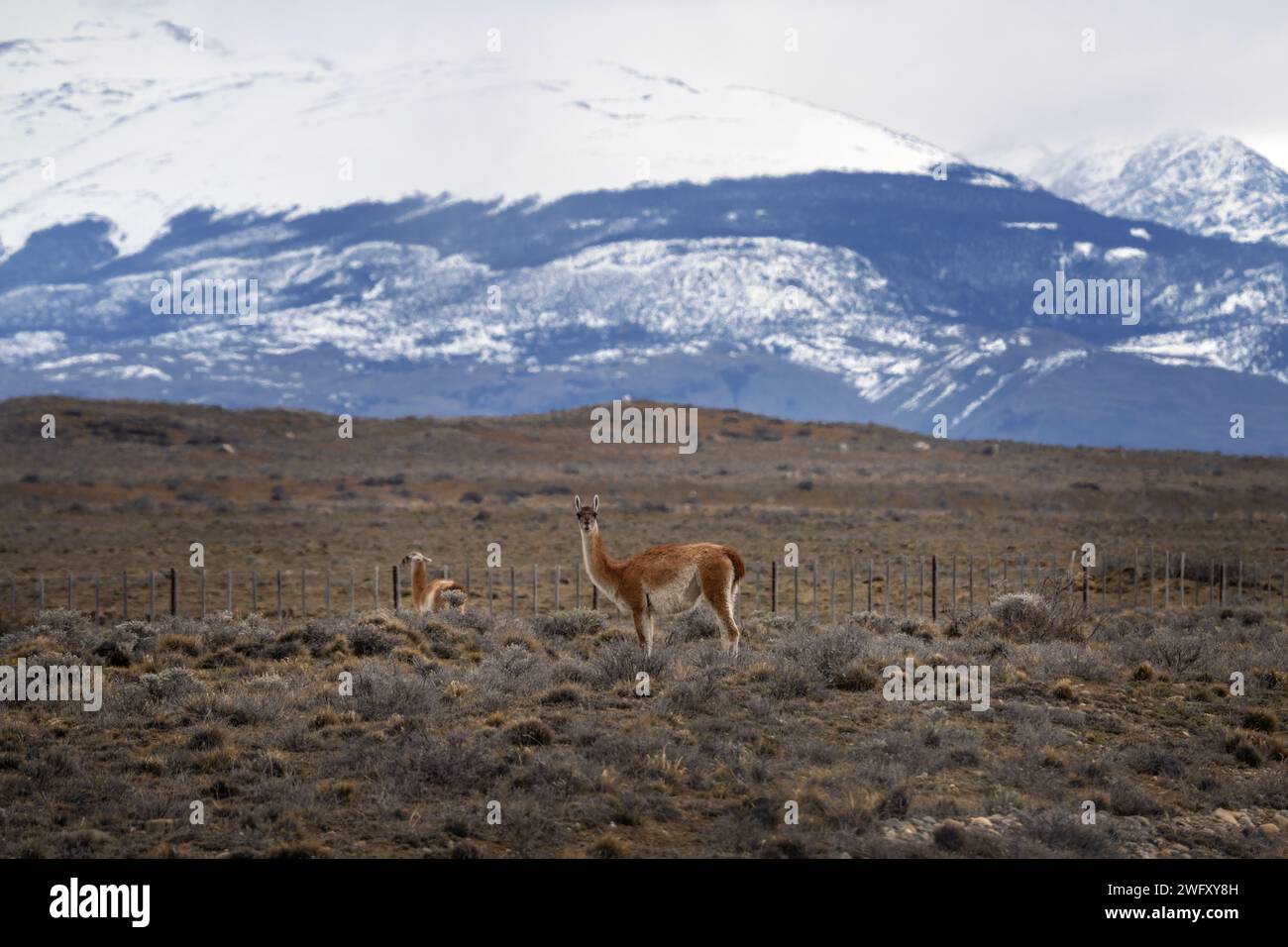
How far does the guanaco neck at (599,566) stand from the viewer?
16078mm

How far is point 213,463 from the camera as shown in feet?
216

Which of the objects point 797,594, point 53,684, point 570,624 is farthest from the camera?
point 797,594

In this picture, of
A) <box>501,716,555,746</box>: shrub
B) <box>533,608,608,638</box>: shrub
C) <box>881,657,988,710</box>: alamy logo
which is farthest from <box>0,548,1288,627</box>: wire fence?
<box>501,716,555,746</box>: shrub

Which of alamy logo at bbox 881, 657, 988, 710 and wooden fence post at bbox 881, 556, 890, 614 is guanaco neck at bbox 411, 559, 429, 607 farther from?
alamy logo at bbox 881, 657, 988, 710

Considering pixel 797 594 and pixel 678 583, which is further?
pixel 797 594

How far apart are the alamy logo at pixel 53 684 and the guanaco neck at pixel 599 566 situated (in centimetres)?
531

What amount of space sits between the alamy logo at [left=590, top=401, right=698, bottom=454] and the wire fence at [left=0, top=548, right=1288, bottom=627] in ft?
136

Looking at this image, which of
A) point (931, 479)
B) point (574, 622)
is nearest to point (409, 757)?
point (574, 622)

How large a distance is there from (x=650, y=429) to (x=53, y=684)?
75.8 meters

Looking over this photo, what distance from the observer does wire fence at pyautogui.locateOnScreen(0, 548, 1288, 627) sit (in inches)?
929

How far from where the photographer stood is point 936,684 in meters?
14.6

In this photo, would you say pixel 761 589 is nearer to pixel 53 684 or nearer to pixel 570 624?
pixel 570 624
